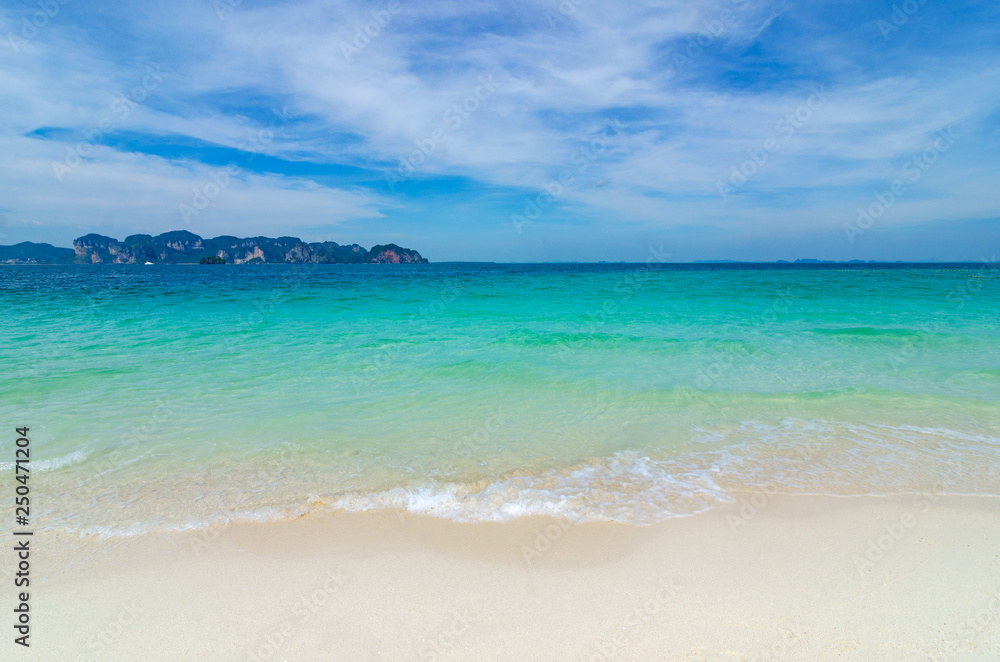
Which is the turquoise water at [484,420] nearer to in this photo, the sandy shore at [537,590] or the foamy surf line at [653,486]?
the foamy surf line at [653,486]

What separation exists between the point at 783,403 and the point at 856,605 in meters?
5.15

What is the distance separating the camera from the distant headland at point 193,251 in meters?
130

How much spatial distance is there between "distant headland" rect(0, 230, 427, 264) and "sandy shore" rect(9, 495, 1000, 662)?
142m

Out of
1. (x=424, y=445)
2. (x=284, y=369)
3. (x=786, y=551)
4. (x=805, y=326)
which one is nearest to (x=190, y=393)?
(x=284, y=369)

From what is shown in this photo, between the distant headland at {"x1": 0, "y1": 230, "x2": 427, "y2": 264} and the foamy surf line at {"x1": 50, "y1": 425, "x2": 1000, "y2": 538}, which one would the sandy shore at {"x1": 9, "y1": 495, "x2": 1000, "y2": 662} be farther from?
the distant headland at {"x1": 0, "y1": 230, "x2": 427, "y2": 264}

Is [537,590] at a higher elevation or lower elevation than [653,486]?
lower

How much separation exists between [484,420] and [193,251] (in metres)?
174

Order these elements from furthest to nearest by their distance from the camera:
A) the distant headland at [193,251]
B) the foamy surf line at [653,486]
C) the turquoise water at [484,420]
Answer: the distant headland at [193,251] → the turquoise water at [484,420] → the foamy surf line at [653,486]

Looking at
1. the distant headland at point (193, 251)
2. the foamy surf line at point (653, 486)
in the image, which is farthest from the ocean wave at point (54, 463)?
the distant headland at point (193, 251)

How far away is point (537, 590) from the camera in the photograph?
3.40m

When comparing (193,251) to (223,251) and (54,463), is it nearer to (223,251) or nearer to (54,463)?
(223,251)

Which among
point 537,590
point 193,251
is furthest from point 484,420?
point 193,251

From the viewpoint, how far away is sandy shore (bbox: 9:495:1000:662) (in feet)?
9.57

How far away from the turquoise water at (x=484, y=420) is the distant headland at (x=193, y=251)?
5312 inches
